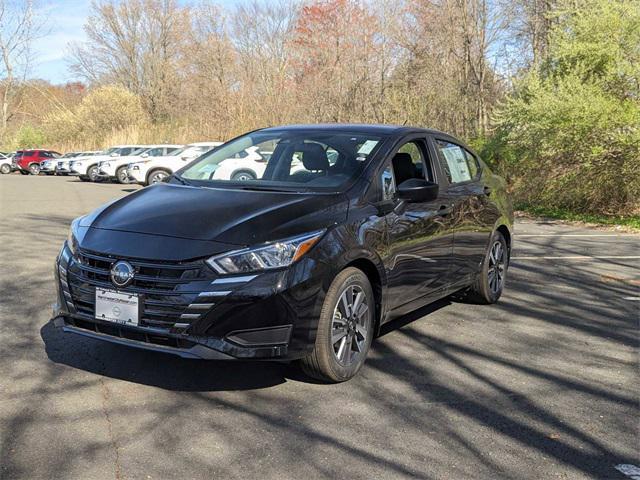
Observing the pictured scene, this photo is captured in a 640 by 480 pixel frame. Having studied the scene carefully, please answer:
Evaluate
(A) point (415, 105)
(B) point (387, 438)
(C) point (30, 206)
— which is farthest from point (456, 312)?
(A) point (415, 105)

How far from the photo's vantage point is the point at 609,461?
10.5ft

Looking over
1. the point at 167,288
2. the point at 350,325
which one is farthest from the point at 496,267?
the point at 167,288

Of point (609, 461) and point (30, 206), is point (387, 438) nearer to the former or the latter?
point (609, 461)

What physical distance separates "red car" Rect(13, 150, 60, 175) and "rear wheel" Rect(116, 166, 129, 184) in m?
15.3

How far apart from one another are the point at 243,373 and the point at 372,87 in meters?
24.9

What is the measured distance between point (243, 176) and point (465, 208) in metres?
1.94

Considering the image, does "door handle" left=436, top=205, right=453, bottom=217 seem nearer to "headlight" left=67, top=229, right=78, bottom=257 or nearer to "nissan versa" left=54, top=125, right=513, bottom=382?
"nissan versa" left=54, top=125, right=513, bottom=382

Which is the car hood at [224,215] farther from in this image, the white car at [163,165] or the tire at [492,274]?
the white car at [163,165]

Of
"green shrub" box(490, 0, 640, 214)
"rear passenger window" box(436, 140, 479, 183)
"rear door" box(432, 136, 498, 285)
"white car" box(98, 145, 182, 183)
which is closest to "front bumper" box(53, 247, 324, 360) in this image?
"rear door" box(432, 136, 498, 285)

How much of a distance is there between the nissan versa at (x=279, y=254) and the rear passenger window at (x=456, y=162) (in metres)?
0.16

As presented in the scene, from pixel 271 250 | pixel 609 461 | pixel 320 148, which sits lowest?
pixel 609 461

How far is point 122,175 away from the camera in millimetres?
28125

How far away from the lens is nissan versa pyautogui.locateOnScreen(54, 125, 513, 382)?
359 cm

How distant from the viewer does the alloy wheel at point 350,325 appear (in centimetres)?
402
